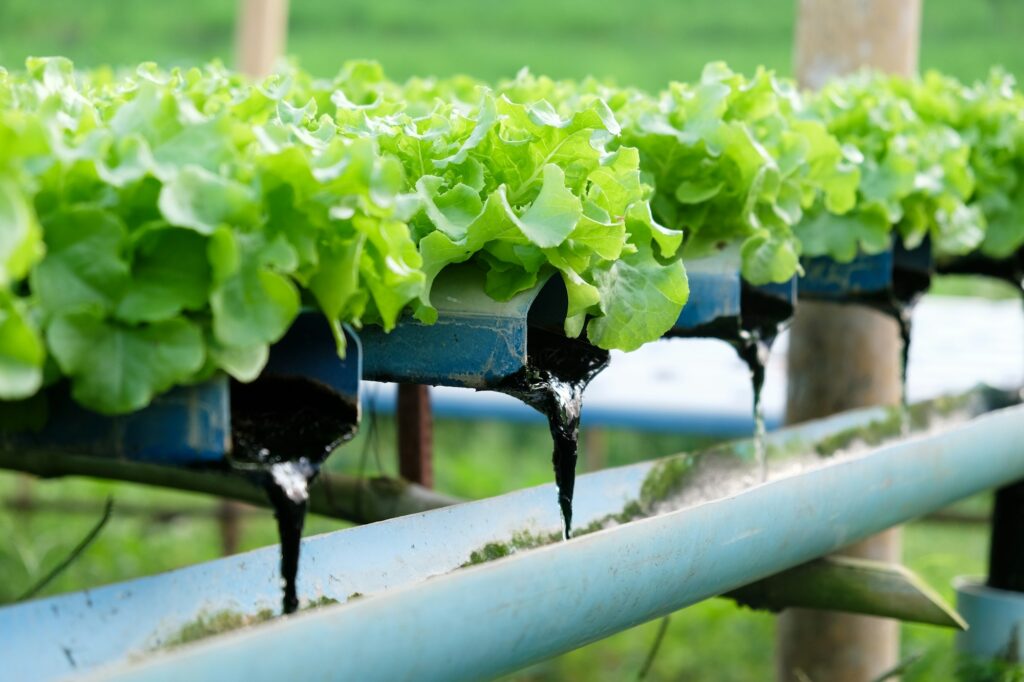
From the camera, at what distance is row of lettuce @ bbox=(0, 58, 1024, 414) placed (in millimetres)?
988

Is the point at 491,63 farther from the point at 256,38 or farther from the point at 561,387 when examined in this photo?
the point at 561,387

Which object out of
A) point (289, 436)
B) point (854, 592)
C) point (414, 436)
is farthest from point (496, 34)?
point (289, 436)

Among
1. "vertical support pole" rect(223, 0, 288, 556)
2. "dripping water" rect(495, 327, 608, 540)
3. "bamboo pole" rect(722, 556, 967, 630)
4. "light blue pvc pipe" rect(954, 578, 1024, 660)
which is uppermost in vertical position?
"vertical support pole" rect(223, 0, 288, 556)

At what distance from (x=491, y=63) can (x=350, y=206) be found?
898 cm

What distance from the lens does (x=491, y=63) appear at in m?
9.86

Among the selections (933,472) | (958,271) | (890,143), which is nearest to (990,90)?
(958,271)

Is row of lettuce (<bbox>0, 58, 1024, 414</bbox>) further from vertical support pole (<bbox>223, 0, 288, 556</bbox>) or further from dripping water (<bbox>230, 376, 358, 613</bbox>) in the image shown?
vertical support pole (<bbox>223, 0, 288, 556</bbox>)

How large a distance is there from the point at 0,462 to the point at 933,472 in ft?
4.47

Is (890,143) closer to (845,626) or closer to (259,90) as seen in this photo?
(845,626)

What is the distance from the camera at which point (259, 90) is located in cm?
123

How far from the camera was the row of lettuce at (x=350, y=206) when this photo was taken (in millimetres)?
988

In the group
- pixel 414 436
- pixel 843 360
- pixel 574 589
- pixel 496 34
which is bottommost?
pixel 414 436

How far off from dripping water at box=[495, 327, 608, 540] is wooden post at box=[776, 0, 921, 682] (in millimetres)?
1512

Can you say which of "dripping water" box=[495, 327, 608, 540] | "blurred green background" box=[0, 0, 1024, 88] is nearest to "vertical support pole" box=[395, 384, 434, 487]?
"dripping water" box=[495, 327, 608, 540]
